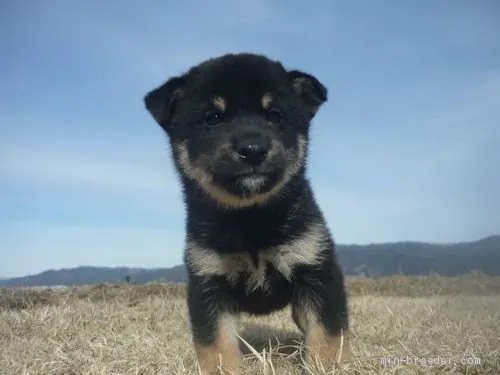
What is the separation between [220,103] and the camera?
4027 millimetres

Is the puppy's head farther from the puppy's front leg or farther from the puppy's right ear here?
the puppy's front leg

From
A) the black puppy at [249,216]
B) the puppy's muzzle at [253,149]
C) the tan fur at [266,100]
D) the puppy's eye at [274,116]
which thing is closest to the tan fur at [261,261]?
the black puppy at [249,216]

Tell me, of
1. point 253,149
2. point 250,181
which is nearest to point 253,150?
point 253,149

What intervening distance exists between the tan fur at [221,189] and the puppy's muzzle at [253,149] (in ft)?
1.00

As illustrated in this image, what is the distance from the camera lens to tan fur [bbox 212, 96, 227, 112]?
4012 mm

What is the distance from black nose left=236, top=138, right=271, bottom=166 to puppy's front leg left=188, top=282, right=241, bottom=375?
1.06 meters

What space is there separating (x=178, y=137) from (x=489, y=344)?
271 cm

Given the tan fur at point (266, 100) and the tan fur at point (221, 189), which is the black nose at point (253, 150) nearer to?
the tan fur at point (221, 189)

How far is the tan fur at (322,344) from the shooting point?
362 centimetres

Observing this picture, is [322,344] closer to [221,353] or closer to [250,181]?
[221,353]

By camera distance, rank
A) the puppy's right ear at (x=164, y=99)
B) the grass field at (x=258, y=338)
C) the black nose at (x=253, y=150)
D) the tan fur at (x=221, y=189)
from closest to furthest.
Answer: the grass field at (x=258, y=338) → the black nose at (x=253, y=150) → the tan fur at (x=221, y=189) → the puppy's right ear at (x=164, y=99)

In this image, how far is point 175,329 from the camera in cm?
586

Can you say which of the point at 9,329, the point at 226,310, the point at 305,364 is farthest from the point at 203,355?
the point at 9,329

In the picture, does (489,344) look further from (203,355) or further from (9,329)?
(9,329)
